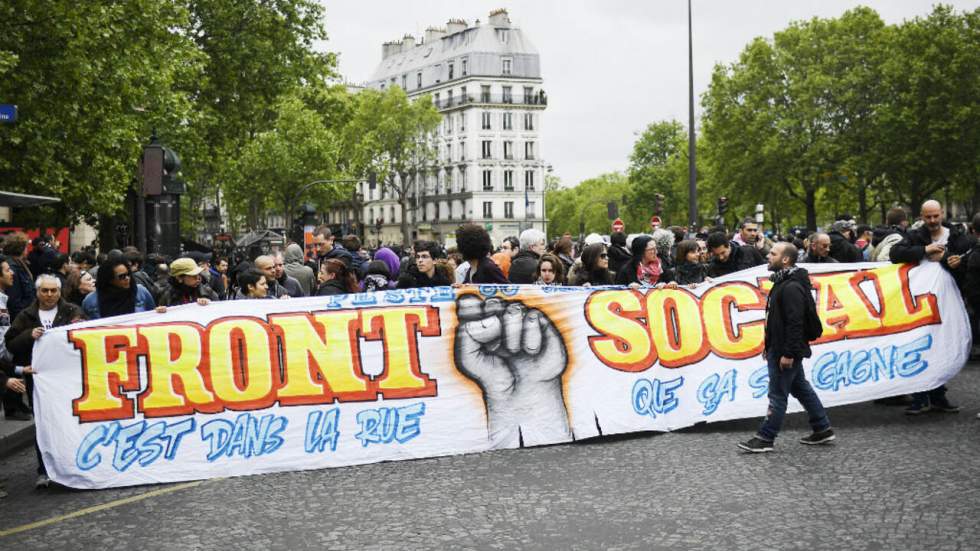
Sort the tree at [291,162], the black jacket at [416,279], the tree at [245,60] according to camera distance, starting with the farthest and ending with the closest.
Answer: the tree at [291,162] < the tree at [245,60] < the black jacket at [416,279]

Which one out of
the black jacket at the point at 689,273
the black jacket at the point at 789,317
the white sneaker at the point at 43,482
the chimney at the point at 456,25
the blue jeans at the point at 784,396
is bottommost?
the white sneaker at the point at 43,482

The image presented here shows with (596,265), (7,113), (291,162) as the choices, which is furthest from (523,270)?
(291,162)

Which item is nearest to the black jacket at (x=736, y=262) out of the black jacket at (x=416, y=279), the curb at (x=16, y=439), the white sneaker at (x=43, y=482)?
the black jacket at (x=416, y=279)

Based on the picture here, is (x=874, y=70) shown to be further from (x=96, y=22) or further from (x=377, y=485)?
(x=377, y=485)

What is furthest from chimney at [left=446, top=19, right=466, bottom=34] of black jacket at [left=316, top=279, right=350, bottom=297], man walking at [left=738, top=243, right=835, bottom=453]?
man walking at [left=738, top=243, right=835, bottom=453]

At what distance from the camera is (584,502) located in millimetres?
7105

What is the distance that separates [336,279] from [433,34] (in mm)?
115725

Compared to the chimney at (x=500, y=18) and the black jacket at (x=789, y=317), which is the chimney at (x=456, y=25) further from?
the black jacket at (x=789, y=317)

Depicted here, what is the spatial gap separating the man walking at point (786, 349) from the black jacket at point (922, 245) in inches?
77.2

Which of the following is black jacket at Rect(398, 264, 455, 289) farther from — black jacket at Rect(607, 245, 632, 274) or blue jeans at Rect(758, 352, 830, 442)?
blue jeans at Rect(758, 352, 830, 442)

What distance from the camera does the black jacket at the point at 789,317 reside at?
8.52 m

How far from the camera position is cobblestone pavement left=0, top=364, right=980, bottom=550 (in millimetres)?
6285

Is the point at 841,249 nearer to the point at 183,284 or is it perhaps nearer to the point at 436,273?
the point at 436,273

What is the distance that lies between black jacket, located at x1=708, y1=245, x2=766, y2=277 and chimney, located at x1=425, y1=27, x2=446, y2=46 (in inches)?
4454
